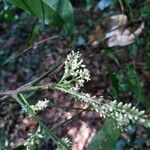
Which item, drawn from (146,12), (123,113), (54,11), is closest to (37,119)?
(123,113)

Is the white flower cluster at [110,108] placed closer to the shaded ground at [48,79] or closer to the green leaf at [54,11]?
the green leaf at [54,11]

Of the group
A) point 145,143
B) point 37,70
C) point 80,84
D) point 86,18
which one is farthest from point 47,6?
point 86,18

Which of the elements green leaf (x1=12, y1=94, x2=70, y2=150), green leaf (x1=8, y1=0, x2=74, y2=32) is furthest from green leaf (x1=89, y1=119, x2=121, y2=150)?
green leaf (x1=12, y1=94, x2=70, y2=150)

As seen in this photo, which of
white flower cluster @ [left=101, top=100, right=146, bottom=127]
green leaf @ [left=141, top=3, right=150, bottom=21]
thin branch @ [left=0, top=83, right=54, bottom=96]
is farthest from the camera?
green leaf @ [left=141, top=3, right=150, bottom=21]

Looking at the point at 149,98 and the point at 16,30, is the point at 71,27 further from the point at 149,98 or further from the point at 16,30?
the point at 16,30

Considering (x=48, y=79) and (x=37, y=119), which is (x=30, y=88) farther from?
(x=48, y=79)

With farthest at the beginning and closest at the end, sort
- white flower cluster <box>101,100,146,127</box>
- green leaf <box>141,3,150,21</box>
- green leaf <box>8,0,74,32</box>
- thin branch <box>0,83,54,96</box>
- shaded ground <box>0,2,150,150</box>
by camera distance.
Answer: shaded ground <box>0,2,150,150</box> → green leaf <box>141,3,150,21</box> → green leaf <box>8,0,74,32</box> → thin branch <box>0,83,54,96</box> → white flower cluster <box>101,100,146,127</box>

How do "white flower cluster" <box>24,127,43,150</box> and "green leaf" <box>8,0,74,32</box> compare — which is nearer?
"white flower cluster" <box>24,127,43,150</box>

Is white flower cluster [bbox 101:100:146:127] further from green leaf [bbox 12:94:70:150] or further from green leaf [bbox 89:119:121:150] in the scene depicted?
green leaf [bbox 89:119:121:150]
